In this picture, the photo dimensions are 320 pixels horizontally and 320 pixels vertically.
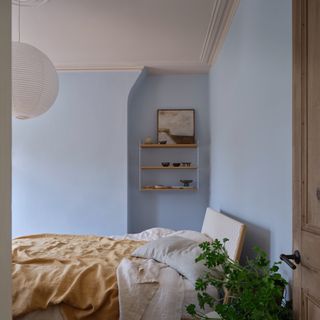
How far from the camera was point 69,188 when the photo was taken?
4316 millimetres

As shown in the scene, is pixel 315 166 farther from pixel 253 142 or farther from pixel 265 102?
pixel 253 142

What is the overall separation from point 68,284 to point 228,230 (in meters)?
1.16

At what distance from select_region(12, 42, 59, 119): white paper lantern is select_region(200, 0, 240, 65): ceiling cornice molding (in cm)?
151

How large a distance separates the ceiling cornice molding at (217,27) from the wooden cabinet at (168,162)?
125 centimetres

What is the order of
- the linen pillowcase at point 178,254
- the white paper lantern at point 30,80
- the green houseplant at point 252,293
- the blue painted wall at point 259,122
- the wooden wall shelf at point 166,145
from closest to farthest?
the green houseplant at point 252,293 → the blue painted wall at point 259,122 → the linen pillowcase at point 178,254 → the white paper lantern at point 30,80 → the wooden wall shelf at point 166,145

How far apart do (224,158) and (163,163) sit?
3.95 ft

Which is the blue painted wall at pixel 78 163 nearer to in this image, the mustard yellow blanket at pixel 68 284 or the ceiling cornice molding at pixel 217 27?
the ceiling cornice molding at pixel 217 27

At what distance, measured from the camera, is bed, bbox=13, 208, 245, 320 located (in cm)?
186

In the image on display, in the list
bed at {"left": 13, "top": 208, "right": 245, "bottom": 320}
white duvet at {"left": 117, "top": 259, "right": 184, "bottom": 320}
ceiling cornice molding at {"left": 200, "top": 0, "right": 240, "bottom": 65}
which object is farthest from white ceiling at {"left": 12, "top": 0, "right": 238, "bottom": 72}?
white duvet at {"left": 117, "top": 259, "right": 184, "bottom": 320}

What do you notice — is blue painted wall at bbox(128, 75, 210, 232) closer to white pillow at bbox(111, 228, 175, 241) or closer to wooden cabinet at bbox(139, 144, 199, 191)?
wooden cabinet at bbox(139, 144, 199, 191)

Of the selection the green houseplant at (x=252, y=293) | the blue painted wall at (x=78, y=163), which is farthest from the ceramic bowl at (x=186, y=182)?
the green houseplant at (x=252, y=293)

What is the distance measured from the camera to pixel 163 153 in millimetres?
4492

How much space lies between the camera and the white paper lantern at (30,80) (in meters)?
2.32

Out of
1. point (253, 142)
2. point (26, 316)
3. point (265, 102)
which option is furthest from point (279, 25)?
point (26, 316)
